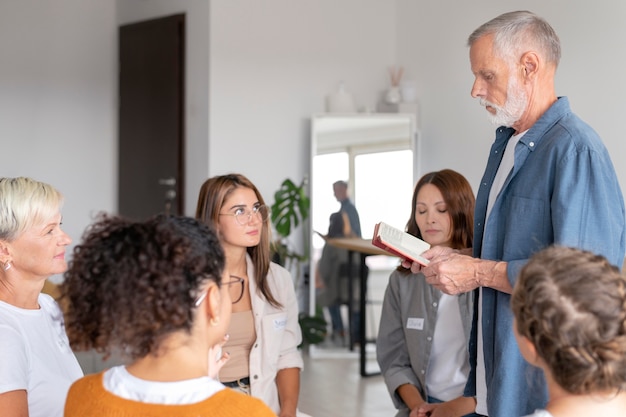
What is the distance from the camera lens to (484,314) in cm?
228

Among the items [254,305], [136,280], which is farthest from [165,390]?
[254,305]

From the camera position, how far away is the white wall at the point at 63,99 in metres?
6.79

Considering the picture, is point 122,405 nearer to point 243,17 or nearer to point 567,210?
point 567,210

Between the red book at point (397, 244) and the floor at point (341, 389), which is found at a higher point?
the red book at point (397, 244)

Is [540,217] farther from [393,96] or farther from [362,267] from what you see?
[393,96]

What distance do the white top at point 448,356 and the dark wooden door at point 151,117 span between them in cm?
366

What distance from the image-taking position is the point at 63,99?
7.02 metres

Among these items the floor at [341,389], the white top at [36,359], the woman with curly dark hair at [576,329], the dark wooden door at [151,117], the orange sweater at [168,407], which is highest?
the dark wooden door at [151,117]

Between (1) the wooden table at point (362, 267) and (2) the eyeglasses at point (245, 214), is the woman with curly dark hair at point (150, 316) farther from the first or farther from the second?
(1) the wooden table at point (362, 267)

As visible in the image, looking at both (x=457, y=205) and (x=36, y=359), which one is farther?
(x=457, y=205)

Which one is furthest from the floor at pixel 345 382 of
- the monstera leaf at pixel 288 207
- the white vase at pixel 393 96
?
the white vase at pixel 393 96

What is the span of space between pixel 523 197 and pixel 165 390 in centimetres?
113

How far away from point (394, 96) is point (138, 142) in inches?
86.3

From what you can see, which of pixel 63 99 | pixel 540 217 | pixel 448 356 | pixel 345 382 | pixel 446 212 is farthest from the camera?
pixel 63 99
